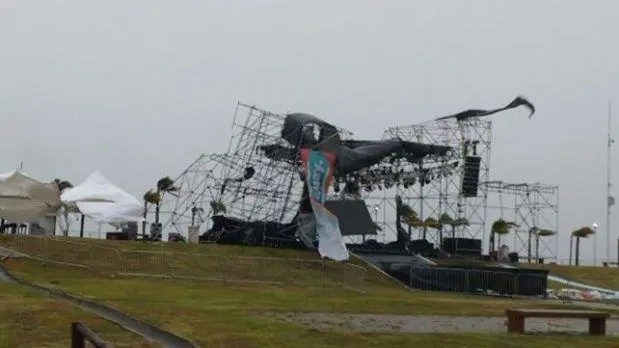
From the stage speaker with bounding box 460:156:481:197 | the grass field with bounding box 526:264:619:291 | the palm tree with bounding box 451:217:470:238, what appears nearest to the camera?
the grass field with bounding box 526:264:619:291

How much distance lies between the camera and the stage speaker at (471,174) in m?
49.4

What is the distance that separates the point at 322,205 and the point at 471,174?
15401 millimetres

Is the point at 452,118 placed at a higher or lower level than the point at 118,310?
higher

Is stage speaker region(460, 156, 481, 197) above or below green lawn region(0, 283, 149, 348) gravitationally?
above

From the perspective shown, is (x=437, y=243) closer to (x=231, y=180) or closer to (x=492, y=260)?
(x=492, y=260)

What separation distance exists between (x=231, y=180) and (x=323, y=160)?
10.3m

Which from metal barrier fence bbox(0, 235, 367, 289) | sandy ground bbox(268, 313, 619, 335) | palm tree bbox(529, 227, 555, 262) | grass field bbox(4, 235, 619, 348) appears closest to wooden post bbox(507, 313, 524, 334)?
sandy ground bbox(268, 313, 619, 335)

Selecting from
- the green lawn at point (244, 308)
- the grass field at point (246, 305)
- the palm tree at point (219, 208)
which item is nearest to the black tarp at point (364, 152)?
the palm tree at point (219, 208)

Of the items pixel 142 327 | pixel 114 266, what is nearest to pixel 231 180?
pixel 114 266

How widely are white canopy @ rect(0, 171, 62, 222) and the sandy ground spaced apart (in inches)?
1144

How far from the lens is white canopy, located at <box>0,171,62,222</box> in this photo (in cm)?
4162

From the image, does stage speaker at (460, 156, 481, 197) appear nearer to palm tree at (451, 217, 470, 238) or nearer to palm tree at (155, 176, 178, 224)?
palm tree at (451, 217, 470, 238)

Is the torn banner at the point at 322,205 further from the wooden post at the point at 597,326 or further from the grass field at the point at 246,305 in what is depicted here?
the wooden post at the point at 597,326

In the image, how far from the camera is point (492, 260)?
50906mm
